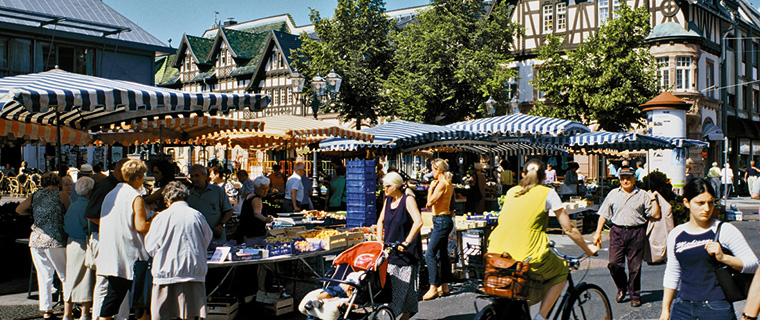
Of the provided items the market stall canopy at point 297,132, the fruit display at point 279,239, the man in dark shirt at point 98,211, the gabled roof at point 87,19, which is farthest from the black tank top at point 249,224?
the gabled roof at point 87,19

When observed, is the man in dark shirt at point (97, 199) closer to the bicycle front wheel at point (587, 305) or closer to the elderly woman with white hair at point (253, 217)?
the elderly woman with white hair at point (253, 217)

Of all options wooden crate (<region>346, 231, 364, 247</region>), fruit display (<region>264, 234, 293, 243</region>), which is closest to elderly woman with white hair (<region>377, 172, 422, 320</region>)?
wooden crate (<region>346, 231, 364, 247</region>)

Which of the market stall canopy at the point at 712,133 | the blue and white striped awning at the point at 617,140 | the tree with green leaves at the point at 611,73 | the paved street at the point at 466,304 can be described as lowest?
the paved street at the point at 466,304

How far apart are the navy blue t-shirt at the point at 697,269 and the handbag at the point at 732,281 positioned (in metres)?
0.04

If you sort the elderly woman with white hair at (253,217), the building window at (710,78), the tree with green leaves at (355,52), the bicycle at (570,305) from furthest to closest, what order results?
the building window at (710,78) → the tree with green leaves at (355,52) → the elderly woman with white hair at (253,217) → the bicycle at (570,305)

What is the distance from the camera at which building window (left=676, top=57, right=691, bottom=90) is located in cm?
3500

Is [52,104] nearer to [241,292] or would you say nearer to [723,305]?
[241,292]

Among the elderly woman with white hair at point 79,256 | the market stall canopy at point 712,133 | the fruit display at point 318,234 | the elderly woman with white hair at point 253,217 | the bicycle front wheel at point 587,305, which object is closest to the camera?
the bicycle front wheel at point 587,305

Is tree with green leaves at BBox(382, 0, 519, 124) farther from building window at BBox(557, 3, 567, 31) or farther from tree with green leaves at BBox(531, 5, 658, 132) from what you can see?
building window at BBox(557, 3, 567, 31)

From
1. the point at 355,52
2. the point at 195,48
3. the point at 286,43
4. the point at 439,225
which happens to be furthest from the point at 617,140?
the point at 195,48

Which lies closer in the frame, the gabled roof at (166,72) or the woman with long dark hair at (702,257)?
the woman with long dark hair at (702,257)

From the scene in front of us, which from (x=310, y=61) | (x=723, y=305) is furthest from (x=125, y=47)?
(x=723, y=305)

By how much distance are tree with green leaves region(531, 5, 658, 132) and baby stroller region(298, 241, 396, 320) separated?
23889 mm

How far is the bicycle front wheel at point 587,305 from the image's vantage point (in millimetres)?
5809
